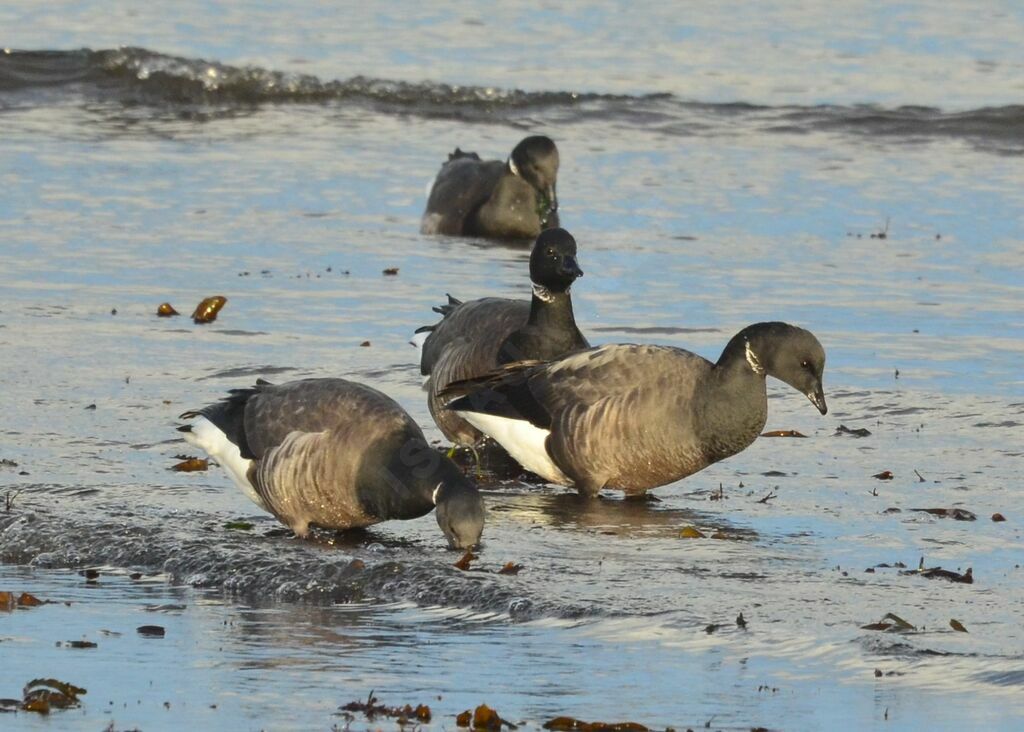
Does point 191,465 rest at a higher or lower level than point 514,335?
lower

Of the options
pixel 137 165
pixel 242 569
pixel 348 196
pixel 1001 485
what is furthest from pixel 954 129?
pixel 242 569

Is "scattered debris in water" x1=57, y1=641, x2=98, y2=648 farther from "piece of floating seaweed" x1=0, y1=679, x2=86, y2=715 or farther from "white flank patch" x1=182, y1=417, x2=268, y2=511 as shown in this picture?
"white flank patch" x1=182, y1=417, x2=268, y2=511

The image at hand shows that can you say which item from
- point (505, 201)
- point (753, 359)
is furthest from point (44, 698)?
point (505, 201)

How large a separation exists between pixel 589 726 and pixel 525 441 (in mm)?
3953

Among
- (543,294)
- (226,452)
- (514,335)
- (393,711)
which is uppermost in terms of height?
(543,294)


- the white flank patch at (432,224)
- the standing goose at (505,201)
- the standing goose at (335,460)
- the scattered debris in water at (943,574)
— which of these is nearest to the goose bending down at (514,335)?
the standing goose at (335,460)

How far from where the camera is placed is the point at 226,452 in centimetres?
896

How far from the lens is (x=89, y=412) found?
424 inches

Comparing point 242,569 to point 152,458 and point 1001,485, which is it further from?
point 1001,485

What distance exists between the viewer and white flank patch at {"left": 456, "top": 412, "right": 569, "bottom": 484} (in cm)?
986

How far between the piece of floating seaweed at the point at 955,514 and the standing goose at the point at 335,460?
7.72ft

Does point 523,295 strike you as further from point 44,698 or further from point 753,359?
point 44,698

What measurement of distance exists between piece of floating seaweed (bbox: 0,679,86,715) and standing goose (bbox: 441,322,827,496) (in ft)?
12.6

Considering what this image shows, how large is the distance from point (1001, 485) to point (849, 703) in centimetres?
359
